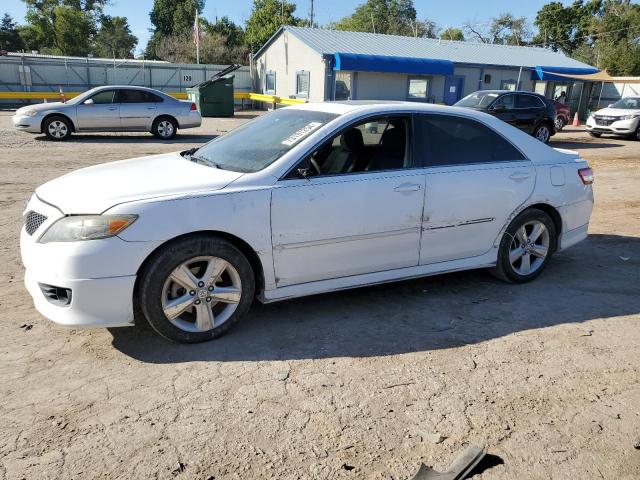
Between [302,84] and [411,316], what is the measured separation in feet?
87.2

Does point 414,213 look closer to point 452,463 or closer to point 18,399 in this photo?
point 452,463

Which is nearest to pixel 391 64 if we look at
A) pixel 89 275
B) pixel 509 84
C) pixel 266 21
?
pixel 509 84

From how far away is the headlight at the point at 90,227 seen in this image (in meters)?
3.41

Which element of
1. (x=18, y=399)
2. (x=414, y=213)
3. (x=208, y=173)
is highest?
(x=208, y=173)

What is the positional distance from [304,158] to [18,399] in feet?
7.67

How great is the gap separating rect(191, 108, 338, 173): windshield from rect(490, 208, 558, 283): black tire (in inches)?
75.1

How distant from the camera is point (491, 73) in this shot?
30.9 m

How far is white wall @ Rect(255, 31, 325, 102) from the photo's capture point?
90.2 feet

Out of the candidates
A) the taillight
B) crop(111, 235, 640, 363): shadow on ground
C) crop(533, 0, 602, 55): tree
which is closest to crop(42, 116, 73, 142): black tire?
crop(111, 235, 640, 363): shadow on ground

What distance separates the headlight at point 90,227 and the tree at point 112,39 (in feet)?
254

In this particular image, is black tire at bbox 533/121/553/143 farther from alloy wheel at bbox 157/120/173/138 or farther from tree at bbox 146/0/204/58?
tree at bbox 146/0/204/58

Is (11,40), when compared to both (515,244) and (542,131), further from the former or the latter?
(515,244)

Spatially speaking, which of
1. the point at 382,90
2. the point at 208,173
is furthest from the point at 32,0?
the point at 208,173

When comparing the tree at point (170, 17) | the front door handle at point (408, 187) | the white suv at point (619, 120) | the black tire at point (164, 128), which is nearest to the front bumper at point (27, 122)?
the black tire at point (164, 128)
